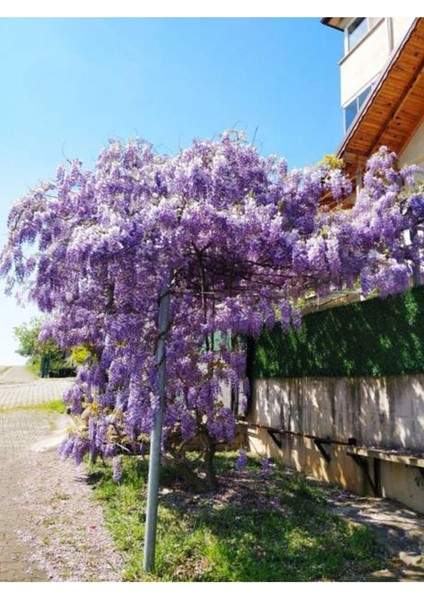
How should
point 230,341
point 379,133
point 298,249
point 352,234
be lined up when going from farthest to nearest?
point 379,133
point 230,341
point 352,234
point 298,249

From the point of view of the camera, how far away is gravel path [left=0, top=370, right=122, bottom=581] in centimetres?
489

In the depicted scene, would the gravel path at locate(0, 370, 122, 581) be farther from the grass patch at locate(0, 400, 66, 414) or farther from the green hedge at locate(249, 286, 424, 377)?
the grass patch at locate(0, 400, 66, 414)

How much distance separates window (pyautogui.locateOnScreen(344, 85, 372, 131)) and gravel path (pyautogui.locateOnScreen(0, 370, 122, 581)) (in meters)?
9.57

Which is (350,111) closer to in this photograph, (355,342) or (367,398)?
(355,342)

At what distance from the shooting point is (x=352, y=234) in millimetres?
5922

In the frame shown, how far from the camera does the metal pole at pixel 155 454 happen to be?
4691 millimetres

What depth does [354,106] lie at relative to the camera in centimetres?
1262

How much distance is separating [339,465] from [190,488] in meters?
2.20

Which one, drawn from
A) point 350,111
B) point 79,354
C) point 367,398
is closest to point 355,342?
point 367,398

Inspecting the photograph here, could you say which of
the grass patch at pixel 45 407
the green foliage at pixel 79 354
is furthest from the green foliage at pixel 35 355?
the green foliage at pixel 79 354
